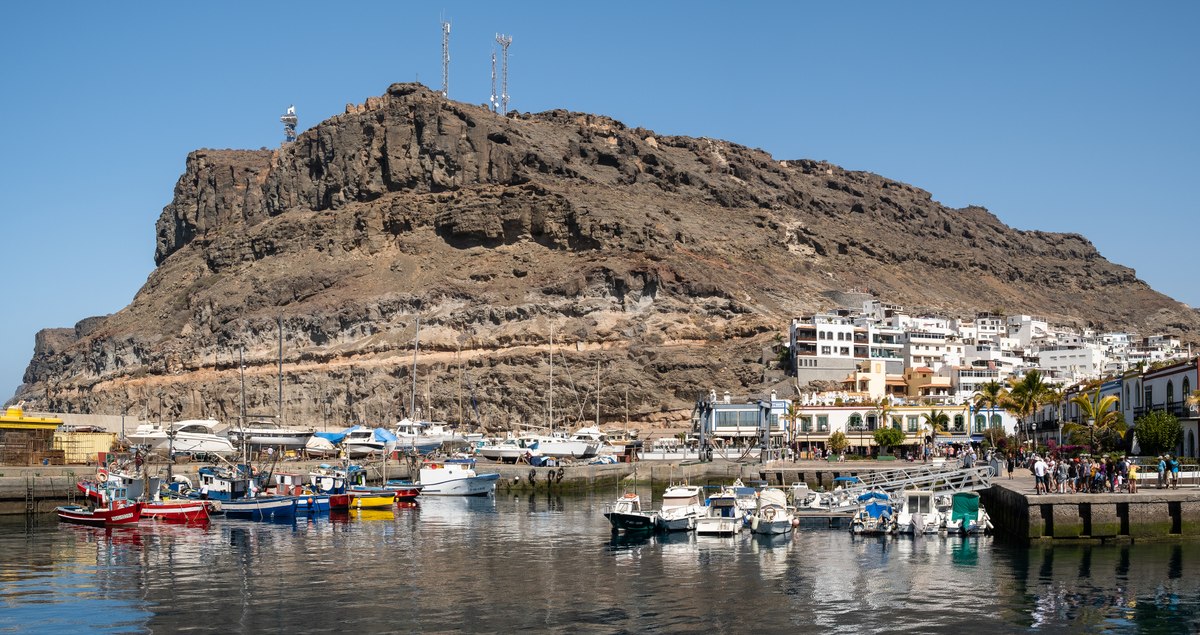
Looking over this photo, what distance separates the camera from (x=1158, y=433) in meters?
64.7

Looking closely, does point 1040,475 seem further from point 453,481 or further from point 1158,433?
point 453,481

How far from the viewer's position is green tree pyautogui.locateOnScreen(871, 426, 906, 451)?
103 meters

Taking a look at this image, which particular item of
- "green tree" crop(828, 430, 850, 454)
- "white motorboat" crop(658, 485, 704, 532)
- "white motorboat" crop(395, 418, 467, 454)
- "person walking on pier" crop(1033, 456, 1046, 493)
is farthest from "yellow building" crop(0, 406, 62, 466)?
"person walking on pier" crop(1033, 456, 1046, 493)

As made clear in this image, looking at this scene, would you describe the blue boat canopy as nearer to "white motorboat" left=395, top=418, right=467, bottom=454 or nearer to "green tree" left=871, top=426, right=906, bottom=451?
"green tree" left=871, top=426, right=906, bottom=451

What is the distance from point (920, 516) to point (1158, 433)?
1643 cm

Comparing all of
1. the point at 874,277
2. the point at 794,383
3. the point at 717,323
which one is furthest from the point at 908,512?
the point at 874,277

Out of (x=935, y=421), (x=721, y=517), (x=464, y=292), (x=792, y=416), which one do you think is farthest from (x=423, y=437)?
(x=721, y=517)

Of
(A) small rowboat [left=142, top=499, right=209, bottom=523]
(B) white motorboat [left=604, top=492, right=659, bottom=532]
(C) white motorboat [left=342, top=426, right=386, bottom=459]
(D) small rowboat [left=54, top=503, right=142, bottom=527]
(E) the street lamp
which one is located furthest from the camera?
(C) white motorboat [left=342, top=426, right=386, bottom=459]

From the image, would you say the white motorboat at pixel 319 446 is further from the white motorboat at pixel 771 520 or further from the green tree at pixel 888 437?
the white motorboat at pixel 771 520

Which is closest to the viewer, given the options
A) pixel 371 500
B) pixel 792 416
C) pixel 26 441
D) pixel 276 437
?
pixel 371 500

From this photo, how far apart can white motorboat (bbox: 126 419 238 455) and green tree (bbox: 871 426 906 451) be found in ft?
171

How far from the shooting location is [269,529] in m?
64.6

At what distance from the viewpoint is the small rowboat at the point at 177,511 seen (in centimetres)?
6612

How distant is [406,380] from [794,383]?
43649 mm
